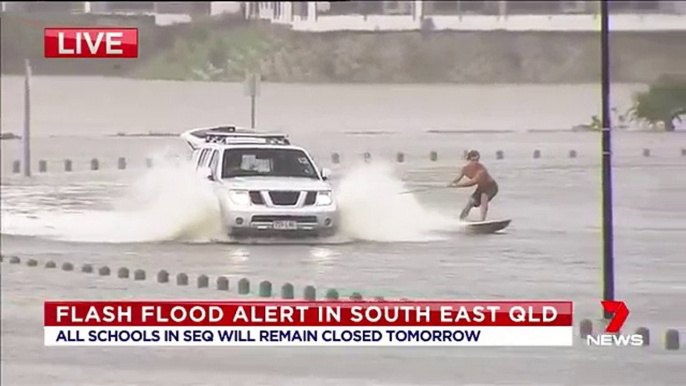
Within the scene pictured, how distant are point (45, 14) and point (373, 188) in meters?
1.16

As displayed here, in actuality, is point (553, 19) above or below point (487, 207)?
above

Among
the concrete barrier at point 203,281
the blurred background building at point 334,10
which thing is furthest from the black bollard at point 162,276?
the blurred background building at point 334,10

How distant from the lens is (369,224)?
595 cm

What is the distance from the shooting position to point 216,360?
19.2 ft

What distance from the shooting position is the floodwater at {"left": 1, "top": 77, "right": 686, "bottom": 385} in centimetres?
586

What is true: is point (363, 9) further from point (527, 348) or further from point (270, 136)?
point (527, 348)

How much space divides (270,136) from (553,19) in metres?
0.96

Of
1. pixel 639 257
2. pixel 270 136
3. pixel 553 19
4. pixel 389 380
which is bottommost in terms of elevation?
pixel 389 380

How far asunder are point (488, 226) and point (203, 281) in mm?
905

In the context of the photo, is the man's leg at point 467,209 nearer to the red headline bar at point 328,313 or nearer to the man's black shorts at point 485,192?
the man's black shorts at point 485,192

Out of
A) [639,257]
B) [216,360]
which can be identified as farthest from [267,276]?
[639,257]

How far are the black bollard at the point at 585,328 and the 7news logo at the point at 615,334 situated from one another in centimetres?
1

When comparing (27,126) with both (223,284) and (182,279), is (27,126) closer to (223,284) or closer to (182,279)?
(182,279)

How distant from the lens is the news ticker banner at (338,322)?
19.1ft
